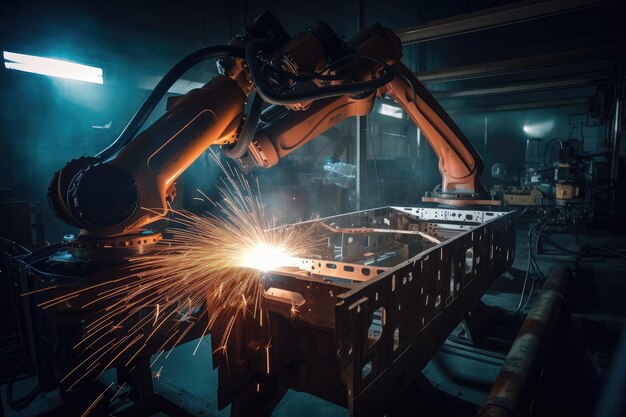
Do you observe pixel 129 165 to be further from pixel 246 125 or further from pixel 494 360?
pixel 494 360

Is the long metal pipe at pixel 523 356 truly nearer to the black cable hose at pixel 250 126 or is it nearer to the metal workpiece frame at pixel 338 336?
the metal workpiece frame at pixel 338 336

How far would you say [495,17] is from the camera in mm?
4641

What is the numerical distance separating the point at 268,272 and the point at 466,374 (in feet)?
7.33

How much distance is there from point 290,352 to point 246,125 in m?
1.13

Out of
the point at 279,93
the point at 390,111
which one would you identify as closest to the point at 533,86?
the point at 390,111

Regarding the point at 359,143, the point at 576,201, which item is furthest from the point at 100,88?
the point at 576,201

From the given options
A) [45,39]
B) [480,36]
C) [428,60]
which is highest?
[480,36]

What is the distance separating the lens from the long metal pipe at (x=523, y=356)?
6.06ft

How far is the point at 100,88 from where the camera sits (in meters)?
6.04

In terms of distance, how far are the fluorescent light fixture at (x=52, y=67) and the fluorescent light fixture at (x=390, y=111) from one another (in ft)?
34.4

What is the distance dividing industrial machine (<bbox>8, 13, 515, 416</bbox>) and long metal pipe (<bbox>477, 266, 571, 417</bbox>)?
382 mm

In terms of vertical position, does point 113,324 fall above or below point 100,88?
below

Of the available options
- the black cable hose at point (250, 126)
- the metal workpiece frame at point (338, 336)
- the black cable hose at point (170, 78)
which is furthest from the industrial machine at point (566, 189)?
the black cable hose at point (170, 78)

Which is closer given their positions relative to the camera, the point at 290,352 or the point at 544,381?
the point at 290,352
